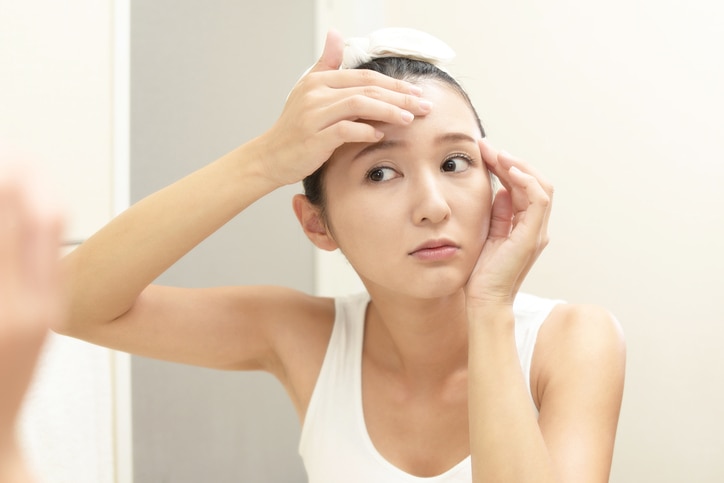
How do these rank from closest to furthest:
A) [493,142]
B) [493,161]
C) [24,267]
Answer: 1. [24,267]
2. [493,161]
3. [493,142]

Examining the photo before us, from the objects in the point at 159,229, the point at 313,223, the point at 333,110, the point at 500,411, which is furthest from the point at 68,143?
the point at 500,411

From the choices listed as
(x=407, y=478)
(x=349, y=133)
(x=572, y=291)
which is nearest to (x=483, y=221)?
(x=349, y=133)

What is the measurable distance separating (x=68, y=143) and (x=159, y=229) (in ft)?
1.11

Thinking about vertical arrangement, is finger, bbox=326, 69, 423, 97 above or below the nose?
above

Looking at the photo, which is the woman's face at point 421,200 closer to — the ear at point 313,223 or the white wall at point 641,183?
the ear at point 313,223

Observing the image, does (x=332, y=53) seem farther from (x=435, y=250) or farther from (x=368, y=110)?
(x=435, y=250)

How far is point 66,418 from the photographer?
41.6 inches

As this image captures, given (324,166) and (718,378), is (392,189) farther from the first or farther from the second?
(718,378)

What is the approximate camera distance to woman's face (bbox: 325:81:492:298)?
81 centimetres

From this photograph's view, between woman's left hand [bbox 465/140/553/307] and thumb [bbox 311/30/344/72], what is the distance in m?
0.21

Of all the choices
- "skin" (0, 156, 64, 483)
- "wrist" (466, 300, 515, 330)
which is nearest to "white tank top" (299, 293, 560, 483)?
"wrist" (466, 300, 515, 330)

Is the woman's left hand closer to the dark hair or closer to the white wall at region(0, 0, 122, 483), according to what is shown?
the dark hair

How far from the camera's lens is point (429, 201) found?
0.79 metres

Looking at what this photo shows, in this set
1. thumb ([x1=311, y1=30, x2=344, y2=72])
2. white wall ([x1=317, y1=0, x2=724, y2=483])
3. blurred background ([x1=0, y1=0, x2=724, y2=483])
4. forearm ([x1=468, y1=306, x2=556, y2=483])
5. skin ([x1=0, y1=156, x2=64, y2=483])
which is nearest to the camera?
skin ([x1=0, y1=156, x2=64, y2=483])
